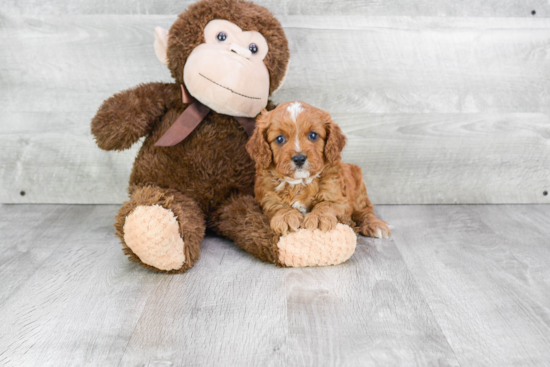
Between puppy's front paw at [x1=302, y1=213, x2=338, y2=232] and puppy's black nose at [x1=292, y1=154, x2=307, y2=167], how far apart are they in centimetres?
16

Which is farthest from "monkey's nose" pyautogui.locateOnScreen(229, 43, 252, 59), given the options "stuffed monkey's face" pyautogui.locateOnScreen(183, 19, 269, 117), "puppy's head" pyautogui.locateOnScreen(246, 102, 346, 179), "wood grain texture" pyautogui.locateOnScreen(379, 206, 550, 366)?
"wood grain texture" pyautogui.locateOnScreen(379, 206, 550, 366)

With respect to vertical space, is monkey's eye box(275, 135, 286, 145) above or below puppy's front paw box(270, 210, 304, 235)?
above

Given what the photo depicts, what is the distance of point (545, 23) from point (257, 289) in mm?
1543

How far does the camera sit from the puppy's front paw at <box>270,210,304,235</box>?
1.41 metres

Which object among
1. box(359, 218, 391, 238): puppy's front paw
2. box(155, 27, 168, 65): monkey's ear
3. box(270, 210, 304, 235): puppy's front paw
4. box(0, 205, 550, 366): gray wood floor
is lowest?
box(359, 218, 391, 238): puppy's front paw

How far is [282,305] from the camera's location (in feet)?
4.04

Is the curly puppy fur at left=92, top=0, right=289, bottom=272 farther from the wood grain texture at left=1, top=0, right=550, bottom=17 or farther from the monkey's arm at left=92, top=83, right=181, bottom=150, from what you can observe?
the wood grain texture at left=1, top=0, right=550, bottom=17

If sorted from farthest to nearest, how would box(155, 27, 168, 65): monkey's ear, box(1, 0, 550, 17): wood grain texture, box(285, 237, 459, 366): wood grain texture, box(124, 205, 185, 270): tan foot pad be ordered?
box(1, 0, 550, 17): wood grain texture → box(155, 27, 168, 65): monkey's ear → box(124, 205, 185, 270): tan foot pad → box(285, 237, 459, 366): wood grain texture

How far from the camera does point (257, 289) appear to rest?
1.31 meters

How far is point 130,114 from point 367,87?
91 cm

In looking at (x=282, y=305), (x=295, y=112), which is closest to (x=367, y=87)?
(x=295, y=112)

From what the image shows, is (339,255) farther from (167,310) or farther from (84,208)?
(84,208)

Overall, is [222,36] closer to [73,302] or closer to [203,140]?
[203,140]

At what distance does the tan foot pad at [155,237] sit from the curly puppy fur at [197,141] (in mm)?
110
